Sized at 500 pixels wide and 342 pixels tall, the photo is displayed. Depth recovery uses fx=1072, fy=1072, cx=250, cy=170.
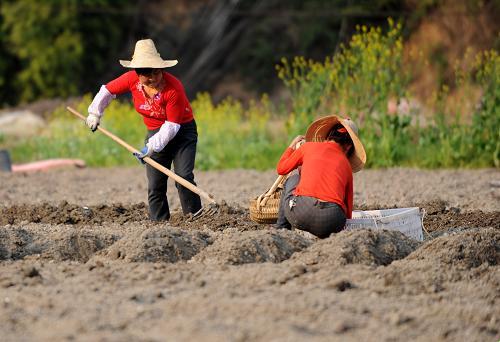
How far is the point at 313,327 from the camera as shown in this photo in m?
4.62

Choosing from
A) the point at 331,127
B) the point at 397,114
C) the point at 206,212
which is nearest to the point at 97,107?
the point at 206,212

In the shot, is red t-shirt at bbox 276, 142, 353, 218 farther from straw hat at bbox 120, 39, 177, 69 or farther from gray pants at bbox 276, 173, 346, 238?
straw hat at bbox 120, 39, 177, 69

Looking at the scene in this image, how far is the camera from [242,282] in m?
5.46

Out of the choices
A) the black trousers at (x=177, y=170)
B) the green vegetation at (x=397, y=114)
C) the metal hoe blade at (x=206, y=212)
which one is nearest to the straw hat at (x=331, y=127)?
the metal hoe blade at (x=206, y=212)

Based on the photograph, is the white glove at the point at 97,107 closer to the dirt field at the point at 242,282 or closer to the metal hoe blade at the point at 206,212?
the dirt field at the point at 242,282

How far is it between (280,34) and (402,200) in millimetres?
12751

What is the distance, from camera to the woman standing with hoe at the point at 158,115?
24.7ft

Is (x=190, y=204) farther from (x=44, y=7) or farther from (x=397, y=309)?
(x=44, y=7)

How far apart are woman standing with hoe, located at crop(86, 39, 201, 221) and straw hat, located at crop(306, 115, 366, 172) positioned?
1051 mm

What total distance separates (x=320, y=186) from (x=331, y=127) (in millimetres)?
629

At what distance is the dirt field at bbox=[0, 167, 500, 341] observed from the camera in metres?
4.64

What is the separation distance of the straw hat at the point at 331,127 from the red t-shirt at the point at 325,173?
169mm

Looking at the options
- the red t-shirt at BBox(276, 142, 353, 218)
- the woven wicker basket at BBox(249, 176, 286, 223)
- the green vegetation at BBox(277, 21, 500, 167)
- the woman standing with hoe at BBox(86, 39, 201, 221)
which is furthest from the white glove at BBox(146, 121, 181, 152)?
the green vegetation at BBox(277, 21, 500, 167)

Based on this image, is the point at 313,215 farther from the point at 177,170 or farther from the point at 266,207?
the point at 177,170
